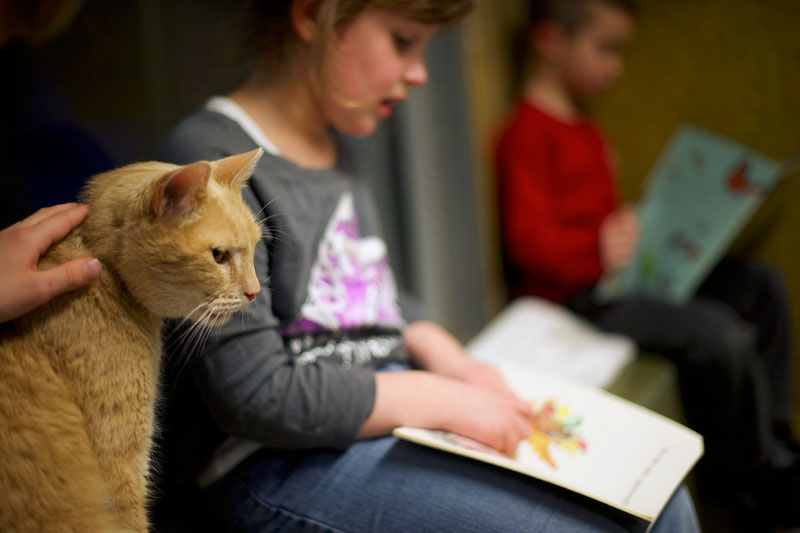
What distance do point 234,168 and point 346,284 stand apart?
0.27 m

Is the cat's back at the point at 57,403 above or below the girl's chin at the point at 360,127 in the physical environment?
below

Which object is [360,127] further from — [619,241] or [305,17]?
[619,241]

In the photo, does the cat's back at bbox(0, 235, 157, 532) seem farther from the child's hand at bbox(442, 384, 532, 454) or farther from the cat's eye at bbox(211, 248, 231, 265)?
the child's hand at bbox(442, 384, 532, 454)

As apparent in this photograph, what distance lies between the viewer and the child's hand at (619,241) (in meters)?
1.22

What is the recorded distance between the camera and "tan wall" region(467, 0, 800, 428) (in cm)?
122

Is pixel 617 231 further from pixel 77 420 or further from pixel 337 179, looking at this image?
pixel 77 420

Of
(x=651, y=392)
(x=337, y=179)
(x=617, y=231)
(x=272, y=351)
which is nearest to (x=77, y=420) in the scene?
(x=272, y=351)

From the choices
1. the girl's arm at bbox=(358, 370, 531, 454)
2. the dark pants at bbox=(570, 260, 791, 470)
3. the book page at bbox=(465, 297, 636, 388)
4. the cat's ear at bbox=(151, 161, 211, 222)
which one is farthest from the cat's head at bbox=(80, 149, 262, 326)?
the dark pants at bbox=(570, 260, 791, 470)

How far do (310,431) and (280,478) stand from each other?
8 cm

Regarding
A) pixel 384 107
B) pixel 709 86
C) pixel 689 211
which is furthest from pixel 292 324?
pixel 709 86

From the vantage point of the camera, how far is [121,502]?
411mm

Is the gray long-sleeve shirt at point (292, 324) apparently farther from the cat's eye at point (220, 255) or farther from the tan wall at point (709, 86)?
the tan wall at point (709, 86)

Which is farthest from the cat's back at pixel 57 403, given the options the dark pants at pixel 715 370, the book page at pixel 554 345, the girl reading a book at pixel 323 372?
the dark pants at pixel 715 370

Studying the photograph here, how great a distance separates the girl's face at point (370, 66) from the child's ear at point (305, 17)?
3 cm
